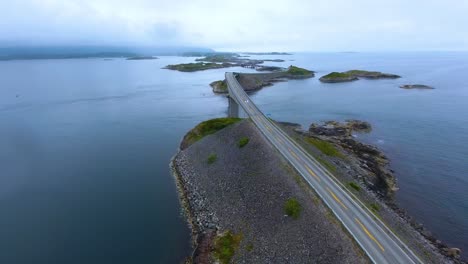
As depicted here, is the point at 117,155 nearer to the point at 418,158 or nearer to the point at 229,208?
the point at 229,208

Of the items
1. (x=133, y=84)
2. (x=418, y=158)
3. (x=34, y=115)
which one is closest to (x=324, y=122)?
(x=418, y=158)

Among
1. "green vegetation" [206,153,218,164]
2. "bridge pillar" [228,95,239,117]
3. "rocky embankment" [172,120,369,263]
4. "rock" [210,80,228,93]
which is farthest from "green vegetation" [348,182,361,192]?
"rock" [210,80,228,93]

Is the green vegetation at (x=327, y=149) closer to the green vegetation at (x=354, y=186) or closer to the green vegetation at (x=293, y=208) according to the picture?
the green vegetation at (x=354, y=186)

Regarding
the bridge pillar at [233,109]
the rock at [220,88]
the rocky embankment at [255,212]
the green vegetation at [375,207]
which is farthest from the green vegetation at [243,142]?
the rock at [220,88]

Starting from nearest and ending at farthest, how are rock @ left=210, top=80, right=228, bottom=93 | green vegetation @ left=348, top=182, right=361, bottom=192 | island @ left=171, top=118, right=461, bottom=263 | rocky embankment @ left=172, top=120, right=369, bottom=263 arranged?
rocky embankment @ left=172, top=120, right=369, bottom=263 → island @ left=171, top=118, right=461, bottom=263 → green vegetation @ left=348, top=182, right=361, bottom=192 → rock @ left=210, top=80, right=228, bottom=93

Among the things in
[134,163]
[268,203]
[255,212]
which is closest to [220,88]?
[134,163]

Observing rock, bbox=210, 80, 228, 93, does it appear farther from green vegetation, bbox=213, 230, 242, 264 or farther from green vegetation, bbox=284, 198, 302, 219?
green vegetation, bbox=213, 230, 242, 264
